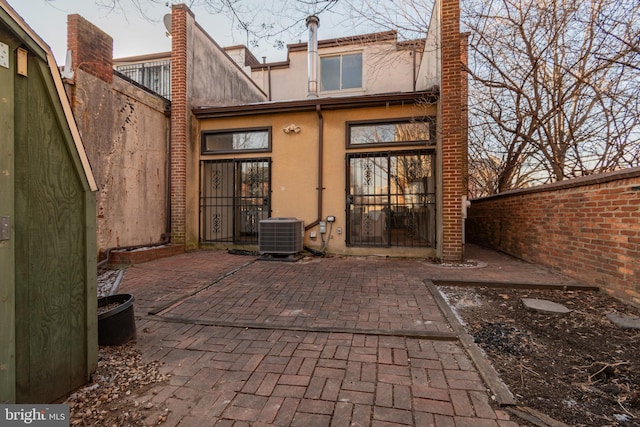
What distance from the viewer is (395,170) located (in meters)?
6.75

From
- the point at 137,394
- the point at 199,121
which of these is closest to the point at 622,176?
the point at 137,394

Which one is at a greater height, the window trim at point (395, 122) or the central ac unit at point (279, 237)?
the window trim at point (395, 122)

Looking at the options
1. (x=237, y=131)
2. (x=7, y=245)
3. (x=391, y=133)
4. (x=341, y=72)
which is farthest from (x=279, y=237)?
(x=341, y=72)

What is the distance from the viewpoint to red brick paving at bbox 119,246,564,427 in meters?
1.72

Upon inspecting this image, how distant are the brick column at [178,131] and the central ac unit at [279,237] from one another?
2.19 meters

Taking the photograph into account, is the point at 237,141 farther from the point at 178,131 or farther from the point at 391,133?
the point at 391,133

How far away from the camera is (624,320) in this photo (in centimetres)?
301

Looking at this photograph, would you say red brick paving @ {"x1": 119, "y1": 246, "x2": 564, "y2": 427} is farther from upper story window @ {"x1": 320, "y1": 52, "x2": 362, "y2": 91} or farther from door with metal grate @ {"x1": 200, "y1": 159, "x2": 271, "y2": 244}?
upper story window @ {"x1": 320, "y1": 52, "x2": 362, "y2": 91}

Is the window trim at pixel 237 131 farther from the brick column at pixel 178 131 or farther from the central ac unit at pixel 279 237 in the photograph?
the central ac unit at pixel 279 237

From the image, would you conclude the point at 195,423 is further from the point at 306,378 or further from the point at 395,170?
the point at 395,170

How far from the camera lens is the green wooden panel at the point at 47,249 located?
1.57 m

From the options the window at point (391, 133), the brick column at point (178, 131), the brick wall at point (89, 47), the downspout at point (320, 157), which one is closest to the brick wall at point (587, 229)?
the window at point (391, 133)

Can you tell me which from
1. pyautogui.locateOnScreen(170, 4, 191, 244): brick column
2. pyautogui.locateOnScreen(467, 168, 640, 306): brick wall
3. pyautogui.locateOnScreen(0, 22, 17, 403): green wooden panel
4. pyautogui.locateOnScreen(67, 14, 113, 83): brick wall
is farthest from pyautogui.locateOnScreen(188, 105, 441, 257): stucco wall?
pyautogui.locateOnScreen(0, 22, 17, 403): green wooden panel

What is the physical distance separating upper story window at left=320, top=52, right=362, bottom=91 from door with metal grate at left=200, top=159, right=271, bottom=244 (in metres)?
5.70
